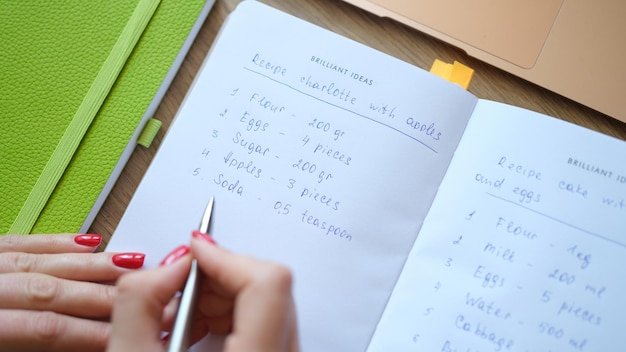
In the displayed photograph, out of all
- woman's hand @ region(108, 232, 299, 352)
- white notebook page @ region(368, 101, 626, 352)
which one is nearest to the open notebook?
white notebook page @ region(368, 101, 626, 352)

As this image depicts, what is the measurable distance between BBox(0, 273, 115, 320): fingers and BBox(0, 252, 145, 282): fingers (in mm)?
13

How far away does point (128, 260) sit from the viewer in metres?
0.55

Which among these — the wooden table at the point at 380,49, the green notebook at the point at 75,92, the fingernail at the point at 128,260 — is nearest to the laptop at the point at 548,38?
the wooden table at the point at 380,49

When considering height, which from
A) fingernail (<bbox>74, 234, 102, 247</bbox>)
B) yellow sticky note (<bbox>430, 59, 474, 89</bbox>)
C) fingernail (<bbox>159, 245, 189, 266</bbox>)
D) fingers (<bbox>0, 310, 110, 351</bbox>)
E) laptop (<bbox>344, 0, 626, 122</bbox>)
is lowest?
fingers (<bbox>0, 310, 110, 351</bbox>)

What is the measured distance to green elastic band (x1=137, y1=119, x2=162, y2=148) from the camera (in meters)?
0.62

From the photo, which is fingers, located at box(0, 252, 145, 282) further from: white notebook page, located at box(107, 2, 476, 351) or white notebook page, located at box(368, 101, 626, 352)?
white notebook page, located at box(368, 101, 626, 352)

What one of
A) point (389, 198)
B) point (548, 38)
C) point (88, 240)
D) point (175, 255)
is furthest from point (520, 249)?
point (88, 240)

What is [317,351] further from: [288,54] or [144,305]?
[288,54]

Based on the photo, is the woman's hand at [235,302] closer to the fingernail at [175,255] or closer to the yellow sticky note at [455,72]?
the fingernail at [175,255]

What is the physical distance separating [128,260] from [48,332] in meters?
0.10

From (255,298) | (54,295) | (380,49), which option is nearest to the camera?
(255,298)

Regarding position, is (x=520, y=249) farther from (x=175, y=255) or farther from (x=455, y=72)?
(x=175, y=255)

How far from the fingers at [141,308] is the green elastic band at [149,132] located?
0.67 feet

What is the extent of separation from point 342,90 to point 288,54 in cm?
7
